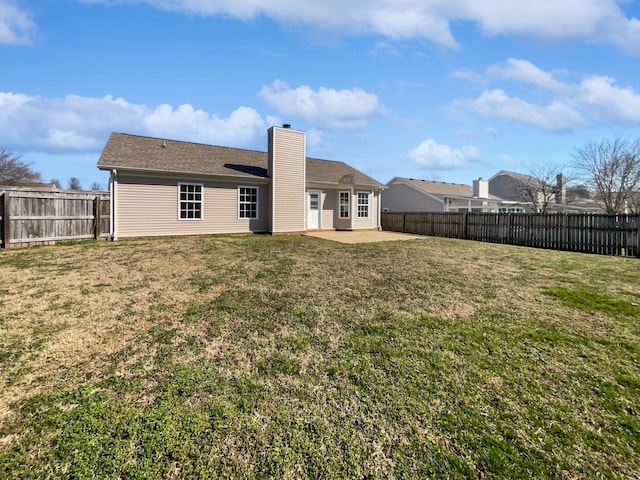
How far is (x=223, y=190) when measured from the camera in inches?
571

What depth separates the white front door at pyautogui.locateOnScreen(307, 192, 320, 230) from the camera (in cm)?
1769

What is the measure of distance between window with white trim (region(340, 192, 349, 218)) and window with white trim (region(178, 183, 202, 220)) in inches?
317

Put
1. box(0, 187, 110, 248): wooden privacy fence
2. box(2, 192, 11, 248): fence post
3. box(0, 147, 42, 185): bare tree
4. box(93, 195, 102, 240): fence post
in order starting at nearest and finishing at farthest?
box(2, 192, 11, 248): fence post, box(0, 187, 110, 248): wooden privacy fence, box(93, 195, 102, 240): fence post, box(0, 147, 42, 185): bare tree

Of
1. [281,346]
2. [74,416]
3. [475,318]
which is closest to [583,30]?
[475,318]

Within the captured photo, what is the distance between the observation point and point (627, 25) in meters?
11.6

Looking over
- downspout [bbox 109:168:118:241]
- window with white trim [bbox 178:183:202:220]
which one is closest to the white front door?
window with white trim [bbox 178:183:202:220]

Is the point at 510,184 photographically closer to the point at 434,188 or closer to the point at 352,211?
the point at 434,188

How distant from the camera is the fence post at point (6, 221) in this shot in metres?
9.24

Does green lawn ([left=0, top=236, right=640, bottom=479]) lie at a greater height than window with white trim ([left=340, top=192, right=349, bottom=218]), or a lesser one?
lesser

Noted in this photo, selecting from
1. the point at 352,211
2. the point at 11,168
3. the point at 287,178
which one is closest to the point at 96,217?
the point at 287,178

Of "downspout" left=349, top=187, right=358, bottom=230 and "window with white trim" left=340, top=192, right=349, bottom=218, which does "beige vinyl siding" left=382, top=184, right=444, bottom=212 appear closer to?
"downspout" left=349, top=187, right=358, bottom=230

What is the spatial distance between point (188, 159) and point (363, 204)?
9936 mm

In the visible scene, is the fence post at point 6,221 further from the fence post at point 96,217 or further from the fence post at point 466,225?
the fence post at point 466,225

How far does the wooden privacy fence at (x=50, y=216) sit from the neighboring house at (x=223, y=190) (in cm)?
57
